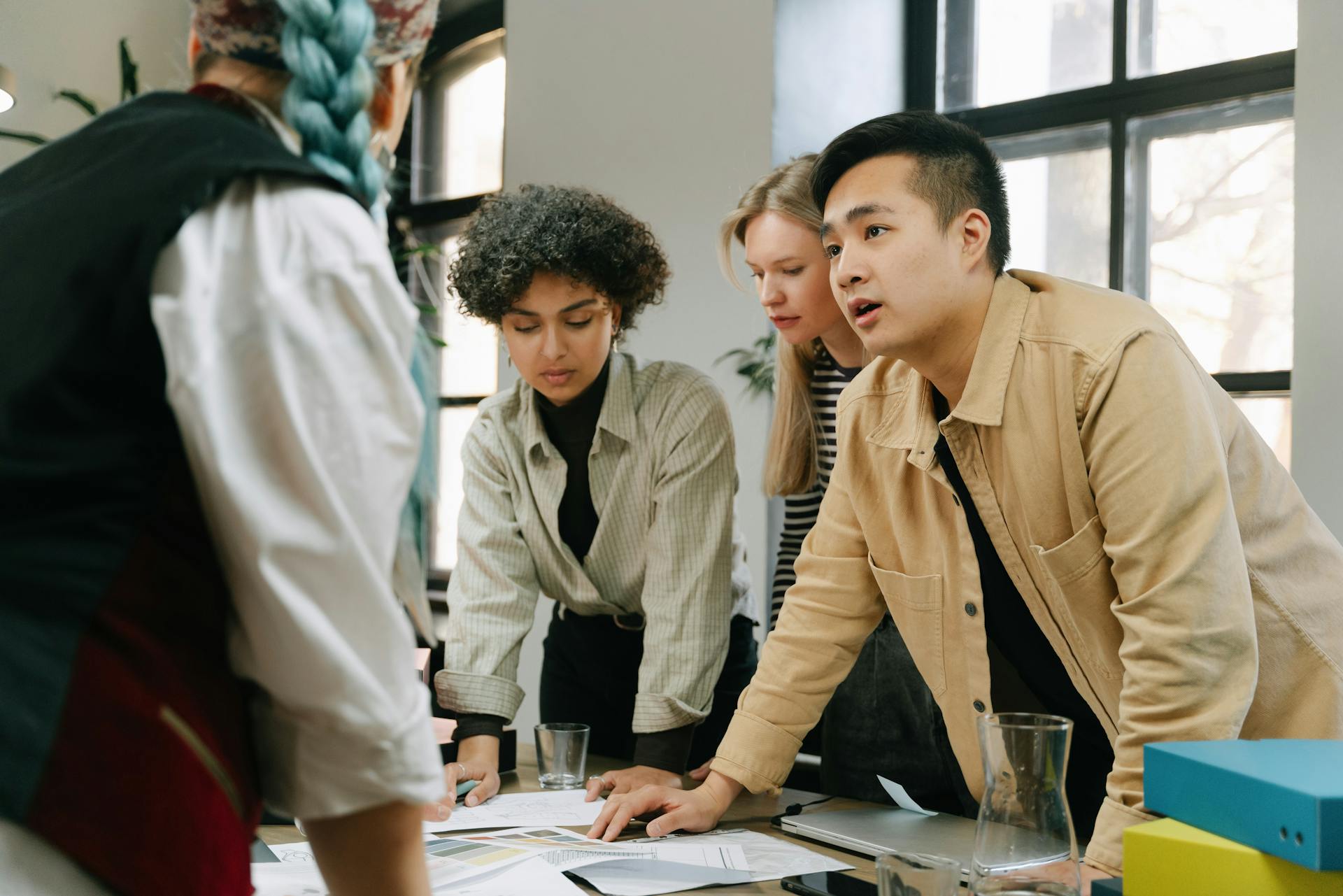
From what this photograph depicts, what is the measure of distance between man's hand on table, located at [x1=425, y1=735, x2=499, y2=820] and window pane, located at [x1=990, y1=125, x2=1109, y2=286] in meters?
2.17

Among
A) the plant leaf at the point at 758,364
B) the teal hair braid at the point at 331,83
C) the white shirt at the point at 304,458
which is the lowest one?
the white shirt at the point at 304,458

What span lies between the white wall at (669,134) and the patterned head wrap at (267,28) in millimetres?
Result: 2620

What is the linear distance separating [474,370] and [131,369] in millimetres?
4181

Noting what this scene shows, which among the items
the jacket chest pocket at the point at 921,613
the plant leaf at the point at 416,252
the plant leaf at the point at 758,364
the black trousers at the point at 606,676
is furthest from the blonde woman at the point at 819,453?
the plant leaf at the point at 416,252

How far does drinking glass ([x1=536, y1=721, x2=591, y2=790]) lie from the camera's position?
1.59m

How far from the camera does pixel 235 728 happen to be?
23.7 inches

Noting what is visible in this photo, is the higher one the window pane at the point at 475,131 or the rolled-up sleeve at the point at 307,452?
the window pane at the point at 475,131

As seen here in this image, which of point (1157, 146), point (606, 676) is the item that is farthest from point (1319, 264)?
point (606, 676)

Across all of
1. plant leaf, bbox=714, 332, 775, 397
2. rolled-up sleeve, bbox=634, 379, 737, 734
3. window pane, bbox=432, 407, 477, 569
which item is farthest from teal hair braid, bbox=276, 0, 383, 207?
window pane, bbox=432, 407, 477, 569

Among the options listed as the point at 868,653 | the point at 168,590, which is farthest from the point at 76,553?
the point at 868,653

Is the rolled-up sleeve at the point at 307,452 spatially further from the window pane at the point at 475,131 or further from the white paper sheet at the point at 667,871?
the window pane at the point at 475,131

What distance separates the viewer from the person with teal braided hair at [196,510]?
542mm

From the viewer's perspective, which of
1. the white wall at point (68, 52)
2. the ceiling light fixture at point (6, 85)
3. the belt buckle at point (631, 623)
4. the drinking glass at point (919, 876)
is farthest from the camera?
the white wall at point (68, 52)

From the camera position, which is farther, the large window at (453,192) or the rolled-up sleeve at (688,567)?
the large window at (453,192)
